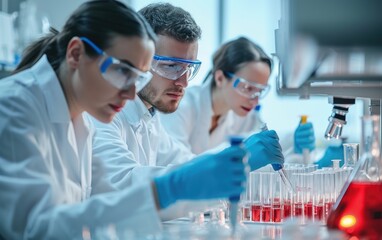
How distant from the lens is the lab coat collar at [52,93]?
1.83m

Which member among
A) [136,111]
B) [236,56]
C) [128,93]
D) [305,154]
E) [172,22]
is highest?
[172,22]

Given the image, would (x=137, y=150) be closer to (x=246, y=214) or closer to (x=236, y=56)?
(x=246, y=214)

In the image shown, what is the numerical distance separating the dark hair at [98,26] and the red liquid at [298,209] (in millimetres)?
755

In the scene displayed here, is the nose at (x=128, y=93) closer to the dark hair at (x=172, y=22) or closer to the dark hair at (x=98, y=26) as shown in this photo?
the dark hair at (x=98, y=26)

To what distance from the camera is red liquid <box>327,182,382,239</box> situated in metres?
1.54

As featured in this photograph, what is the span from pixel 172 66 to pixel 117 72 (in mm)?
790

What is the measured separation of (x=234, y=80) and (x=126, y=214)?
7.04 feet

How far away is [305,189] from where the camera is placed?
206 centimetres

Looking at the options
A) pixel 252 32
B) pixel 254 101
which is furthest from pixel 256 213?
pixel 252 32

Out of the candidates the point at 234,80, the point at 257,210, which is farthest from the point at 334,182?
the point at 234,80

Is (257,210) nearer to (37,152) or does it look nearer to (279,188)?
(279,188)

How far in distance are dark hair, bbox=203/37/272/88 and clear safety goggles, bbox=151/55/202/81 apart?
128 centimetres

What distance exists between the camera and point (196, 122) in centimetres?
399

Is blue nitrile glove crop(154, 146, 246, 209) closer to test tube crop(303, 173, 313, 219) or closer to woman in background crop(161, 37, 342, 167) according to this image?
test tube crop(303, 173, 313, 219)
